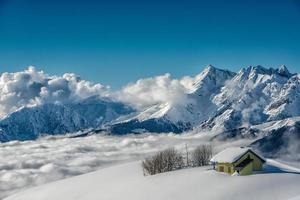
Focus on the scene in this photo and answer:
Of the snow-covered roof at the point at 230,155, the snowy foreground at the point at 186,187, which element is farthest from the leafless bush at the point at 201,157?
the snow-covered roof at the point at 230,155

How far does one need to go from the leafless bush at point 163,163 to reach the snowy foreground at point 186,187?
264 centimetres

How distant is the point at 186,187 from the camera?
10469 centimetres

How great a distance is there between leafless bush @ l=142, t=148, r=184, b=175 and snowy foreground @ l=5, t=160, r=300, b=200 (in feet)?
8.66

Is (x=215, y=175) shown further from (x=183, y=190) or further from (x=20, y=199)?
(x=20, y=199)

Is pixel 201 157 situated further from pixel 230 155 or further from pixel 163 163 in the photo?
pixel 230 155

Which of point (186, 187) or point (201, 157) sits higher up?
point (201, 157)

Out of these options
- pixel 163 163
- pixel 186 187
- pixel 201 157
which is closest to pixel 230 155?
pixel 186 187

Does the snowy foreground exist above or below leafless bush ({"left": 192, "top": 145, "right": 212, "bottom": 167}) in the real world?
below

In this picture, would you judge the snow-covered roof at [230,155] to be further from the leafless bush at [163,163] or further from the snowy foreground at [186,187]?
the leafless bush at [163,163]

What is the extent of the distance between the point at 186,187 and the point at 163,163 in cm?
2734

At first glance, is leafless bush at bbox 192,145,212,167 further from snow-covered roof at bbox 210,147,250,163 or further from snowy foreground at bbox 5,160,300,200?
snow-covered roof at bbox 210,147,250,163

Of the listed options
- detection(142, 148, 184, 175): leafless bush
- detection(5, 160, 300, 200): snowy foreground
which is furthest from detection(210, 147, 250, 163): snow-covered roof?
detection(142, 148, 184, 175): leafless bush

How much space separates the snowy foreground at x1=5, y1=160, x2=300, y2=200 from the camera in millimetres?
97000

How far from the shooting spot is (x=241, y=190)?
9756cm
